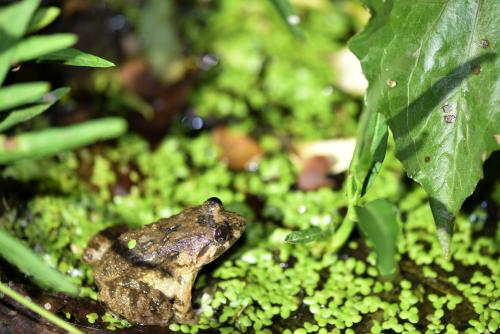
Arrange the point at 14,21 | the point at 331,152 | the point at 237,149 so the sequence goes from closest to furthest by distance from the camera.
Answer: the point at 14,21
the point at 331,152
the point at 237,149

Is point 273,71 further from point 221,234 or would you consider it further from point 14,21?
point 14,21

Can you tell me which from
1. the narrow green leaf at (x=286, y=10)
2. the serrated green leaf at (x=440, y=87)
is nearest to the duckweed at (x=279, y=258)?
the serrated green leaf at (x=440, y=87)

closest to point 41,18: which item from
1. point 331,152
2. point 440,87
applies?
point 440,87

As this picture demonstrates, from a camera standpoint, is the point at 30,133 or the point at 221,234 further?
the point at 221,234

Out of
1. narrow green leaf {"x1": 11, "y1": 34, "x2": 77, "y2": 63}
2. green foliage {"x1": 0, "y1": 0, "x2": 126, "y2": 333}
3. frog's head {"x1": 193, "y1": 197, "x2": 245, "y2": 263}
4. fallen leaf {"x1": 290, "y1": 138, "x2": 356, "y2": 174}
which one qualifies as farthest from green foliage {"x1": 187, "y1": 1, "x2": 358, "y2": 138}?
narrow green leaf {"x1": 11, "y1": 34, "x2": 77, "y2": 63}

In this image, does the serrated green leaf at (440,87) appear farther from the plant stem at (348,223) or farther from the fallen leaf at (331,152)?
the fallen leaf at (331,152)

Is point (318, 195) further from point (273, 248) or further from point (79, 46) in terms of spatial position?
point (79, 46)

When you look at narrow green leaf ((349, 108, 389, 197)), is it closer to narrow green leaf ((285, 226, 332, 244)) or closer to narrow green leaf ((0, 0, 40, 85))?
narrow green leaf ((285, 226, 332, 244))
